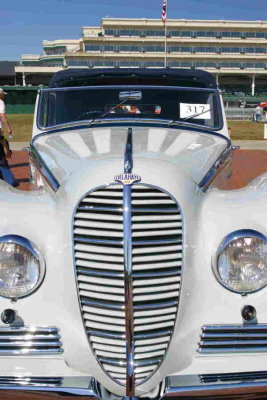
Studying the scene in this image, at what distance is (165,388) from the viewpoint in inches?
86.4

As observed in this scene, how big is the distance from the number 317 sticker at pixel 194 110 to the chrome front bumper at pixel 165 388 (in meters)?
2.35

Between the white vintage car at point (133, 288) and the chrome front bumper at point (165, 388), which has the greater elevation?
the white vintage car at point (133, 288)

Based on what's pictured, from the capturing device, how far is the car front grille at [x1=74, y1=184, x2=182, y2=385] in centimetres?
224

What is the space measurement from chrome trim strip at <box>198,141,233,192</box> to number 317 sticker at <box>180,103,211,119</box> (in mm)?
526

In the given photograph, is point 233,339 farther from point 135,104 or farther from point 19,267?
point 135,104

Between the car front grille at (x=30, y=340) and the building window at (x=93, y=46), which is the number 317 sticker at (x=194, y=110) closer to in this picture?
the car front grille at (x=30, y=340)

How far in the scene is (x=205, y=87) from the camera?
442 cm

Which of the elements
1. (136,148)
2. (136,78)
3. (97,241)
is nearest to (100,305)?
(97,241)

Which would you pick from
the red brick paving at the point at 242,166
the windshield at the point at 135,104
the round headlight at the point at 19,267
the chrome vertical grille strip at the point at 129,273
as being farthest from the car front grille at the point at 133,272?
the red brick paving at the point at 242,166

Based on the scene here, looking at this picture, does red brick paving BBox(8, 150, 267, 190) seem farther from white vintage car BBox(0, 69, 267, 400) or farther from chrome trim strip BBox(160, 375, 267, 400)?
chrome trim strip BBox(160, 375, 267, 400)

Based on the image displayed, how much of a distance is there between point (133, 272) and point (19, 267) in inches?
22.6

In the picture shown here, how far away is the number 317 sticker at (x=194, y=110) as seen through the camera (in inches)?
160

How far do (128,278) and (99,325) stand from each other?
30cm

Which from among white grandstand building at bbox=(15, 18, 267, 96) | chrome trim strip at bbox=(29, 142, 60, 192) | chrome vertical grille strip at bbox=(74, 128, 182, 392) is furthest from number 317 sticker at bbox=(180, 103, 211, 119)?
white grandstand building at bbox=(15, 18, 267, 96)
